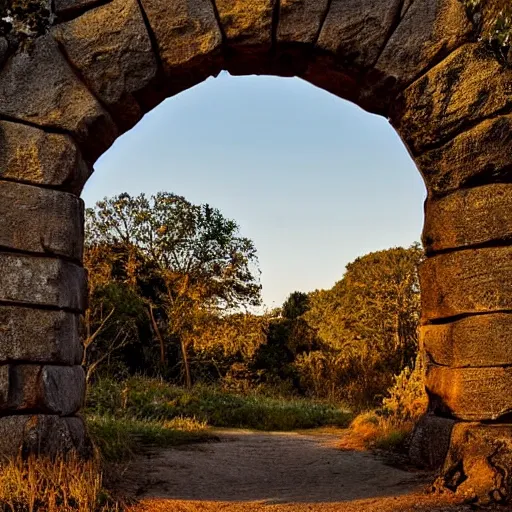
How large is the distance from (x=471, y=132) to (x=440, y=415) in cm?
227

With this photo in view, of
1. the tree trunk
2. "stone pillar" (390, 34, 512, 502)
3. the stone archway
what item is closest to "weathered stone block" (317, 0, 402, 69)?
the stone archway

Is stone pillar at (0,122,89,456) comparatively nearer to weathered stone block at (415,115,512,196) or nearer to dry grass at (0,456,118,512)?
dry grass at (0,456,118,512)

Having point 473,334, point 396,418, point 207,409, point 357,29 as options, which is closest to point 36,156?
point 357,29

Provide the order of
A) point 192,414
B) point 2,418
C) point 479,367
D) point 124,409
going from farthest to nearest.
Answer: point 192,414 < point 124,409 < point 479,367 < point 2,418

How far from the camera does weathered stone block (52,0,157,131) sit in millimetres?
5277

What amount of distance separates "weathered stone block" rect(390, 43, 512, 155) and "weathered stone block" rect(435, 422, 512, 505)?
228 cm

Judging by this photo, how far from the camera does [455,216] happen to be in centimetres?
532

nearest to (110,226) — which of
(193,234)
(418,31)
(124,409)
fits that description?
(193,234)

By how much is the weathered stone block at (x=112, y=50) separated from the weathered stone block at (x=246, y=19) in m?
0.64

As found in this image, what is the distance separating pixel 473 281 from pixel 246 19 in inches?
106

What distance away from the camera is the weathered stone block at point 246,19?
544cm

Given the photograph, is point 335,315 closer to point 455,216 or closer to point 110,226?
point 110,226

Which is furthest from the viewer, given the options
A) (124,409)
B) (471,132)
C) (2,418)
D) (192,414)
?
(192,414)

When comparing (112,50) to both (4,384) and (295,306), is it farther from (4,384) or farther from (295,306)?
(295,306)
